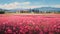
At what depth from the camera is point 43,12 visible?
4.68 feet

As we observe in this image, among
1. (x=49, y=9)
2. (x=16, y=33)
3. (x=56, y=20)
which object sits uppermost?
(x=49, y=9)

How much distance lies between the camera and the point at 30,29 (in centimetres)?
141

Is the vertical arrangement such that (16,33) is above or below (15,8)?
below

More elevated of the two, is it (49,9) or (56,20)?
(49,9)

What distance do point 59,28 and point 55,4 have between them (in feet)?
0.80

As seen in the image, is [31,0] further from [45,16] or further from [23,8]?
[45,16]

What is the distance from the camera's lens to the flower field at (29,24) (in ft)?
4.58

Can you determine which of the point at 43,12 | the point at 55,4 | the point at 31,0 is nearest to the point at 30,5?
the point at 31,0

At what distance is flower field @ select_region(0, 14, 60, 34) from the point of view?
1.39m

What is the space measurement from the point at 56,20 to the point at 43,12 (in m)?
0.15

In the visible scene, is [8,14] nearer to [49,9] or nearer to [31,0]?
[31,0]

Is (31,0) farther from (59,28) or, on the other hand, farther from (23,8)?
(59,28)

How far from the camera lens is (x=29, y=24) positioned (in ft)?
4.67

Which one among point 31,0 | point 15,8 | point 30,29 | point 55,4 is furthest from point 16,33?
point 55,4
